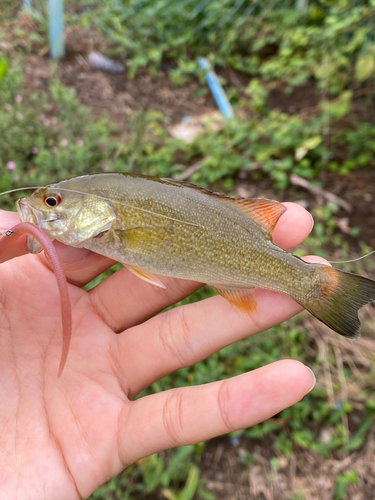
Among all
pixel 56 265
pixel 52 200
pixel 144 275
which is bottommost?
pixel 144 275

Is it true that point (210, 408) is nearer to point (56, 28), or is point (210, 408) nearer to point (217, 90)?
point (217, 90)

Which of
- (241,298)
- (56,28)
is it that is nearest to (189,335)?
(241,298)

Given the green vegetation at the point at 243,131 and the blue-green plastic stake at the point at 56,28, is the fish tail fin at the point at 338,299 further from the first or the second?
the blue-green plastic stake at the point at 56,28

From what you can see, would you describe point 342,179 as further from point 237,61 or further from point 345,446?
point 237,61

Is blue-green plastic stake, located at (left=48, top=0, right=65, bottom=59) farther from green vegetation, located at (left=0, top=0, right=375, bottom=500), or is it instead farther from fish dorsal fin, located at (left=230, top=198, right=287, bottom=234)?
fish dorsal fin, located at (left=230, top=198, right=287, bottom=234)

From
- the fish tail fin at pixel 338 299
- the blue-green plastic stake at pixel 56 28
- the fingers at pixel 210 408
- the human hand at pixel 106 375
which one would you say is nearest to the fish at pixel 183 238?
the fish tail fin at pixel 338 299

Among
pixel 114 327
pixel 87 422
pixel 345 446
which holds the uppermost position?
pixel 114 327

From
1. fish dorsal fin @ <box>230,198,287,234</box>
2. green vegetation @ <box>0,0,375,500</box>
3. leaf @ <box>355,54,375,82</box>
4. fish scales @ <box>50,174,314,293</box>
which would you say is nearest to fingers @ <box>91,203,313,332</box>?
fish dorsal fin @ <box>230,198,287,234</box>

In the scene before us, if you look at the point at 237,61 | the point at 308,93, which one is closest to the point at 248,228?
the point at 308,93
